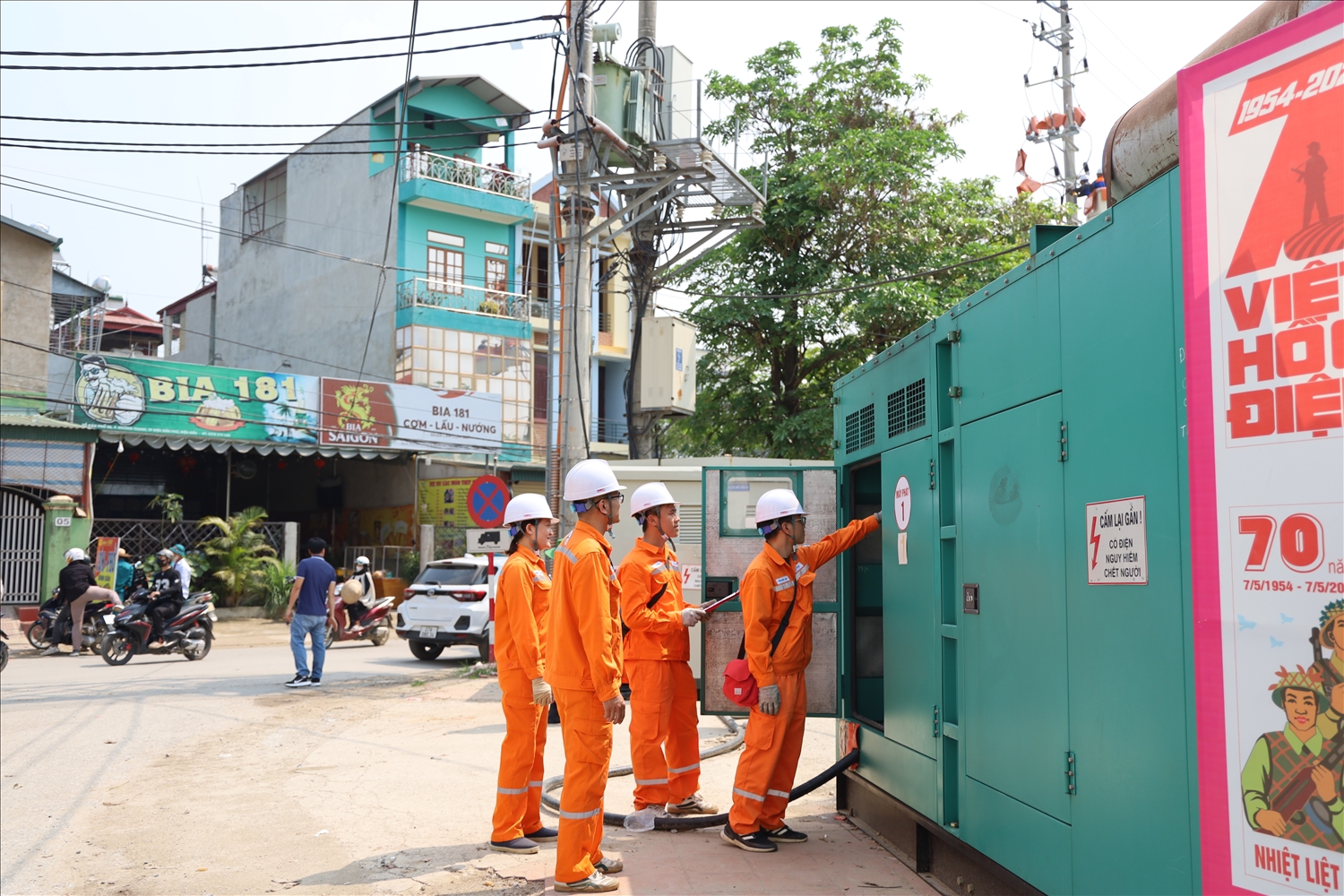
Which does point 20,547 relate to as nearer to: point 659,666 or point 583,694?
point 659,666

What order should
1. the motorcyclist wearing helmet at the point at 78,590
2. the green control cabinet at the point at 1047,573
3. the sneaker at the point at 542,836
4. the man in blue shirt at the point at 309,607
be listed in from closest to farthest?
1. the green control cabinet at the point at 1047,573
2. the sneaker at the point at 542,836
3. the man in blue shirt at the point at 309,607
4. the motorcyclist wearing helmet at the point at 78,590

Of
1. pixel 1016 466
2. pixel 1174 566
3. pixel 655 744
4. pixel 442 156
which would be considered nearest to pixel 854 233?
pixel 655 744

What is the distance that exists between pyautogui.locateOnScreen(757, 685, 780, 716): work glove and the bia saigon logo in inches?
805

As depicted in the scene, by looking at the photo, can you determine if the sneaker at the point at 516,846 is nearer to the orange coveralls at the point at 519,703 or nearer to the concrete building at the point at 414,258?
the orange coveralls at the point at 519,703

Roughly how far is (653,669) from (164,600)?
40.3ft

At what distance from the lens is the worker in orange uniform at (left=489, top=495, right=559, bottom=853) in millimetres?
6156

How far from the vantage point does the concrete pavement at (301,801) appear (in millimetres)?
5746

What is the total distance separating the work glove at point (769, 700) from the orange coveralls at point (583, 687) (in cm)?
98

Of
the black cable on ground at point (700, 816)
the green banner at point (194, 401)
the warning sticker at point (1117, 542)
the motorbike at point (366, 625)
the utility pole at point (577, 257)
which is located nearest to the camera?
the warning sticker at point (1117, 542)

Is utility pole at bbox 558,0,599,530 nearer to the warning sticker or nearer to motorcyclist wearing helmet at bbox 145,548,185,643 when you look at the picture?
motorcyclist wearing helmet at bbox 145,548,185,643

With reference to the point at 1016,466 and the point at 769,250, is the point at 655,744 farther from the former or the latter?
the point at 769,250

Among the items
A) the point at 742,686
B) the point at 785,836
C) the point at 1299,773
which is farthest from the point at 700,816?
the point at 1299,773

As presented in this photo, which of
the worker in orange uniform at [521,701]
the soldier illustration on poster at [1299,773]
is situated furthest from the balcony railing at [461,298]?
the soldier illustration on poster at [1299,773]

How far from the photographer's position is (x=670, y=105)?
1359cm
